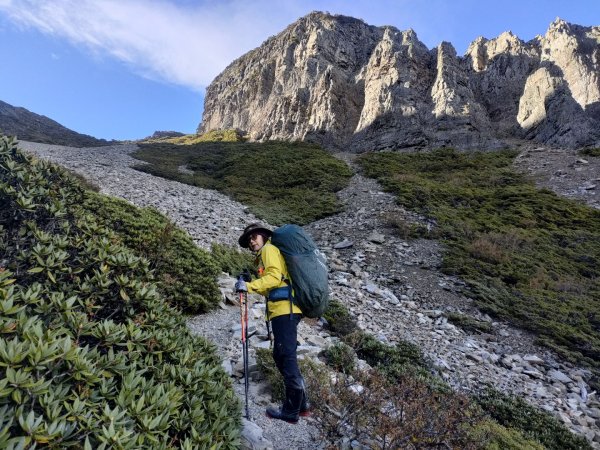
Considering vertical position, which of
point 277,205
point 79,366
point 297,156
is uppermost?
point 297,156

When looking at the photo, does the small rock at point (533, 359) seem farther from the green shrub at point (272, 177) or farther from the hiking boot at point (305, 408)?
the green shrub at point (272, 177)

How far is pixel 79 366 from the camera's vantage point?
2.15 m

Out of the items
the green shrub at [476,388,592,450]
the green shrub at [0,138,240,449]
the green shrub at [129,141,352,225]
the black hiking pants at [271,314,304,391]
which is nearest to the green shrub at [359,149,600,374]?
the green shrub at [476,388,592,450]

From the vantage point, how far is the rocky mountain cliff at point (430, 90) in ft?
130

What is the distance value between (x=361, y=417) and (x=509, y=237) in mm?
13552

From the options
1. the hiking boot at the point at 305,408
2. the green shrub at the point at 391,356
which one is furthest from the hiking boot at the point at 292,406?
Result: the green shrub at the point at 391,356

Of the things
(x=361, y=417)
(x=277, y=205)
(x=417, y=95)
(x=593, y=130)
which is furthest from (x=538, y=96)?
(x=361, y=417)

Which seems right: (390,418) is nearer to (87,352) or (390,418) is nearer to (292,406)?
(292,406)

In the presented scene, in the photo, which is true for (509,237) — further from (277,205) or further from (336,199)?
(277,205)

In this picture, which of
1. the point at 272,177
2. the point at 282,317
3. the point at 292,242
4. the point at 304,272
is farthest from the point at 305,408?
the point at 272,177

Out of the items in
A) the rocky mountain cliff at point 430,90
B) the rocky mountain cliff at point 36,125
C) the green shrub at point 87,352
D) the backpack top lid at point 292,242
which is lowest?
the green shrub at point 87,352

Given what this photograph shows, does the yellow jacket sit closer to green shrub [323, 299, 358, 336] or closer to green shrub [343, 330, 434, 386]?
green shrub [343, 330, 434, 386]

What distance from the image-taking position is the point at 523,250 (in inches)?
527

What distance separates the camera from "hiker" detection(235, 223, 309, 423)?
12.8 feet
